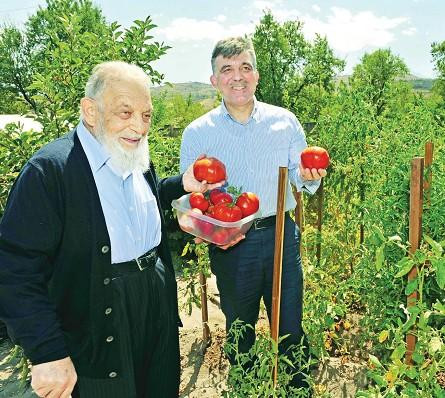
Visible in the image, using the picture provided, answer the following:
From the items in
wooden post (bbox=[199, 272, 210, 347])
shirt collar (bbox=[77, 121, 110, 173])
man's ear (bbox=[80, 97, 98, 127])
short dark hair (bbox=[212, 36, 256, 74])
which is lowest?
wooden post (bbox=[199, 272, 210, 347])

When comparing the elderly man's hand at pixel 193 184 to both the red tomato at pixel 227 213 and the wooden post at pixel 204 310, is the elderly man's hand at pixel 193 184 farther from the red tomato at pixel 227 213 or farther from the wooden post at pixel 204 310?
the wooden post at pixel 204 310

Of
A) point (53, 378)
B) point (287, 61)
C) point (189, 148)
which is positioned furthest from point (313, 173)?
point (287, 61)

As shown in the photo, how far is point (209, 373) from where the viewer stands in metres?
3.07

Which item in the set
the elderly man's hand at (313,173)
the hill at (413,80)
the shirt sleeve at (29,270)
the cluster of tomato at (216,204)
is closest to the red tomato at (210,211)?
the cluster of tomato at (216,204)

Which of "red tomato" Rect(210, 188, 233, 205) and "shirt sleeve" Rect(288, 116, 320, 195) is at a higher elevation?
"shirt sleeve" Rect(288, 116, 320, 195)

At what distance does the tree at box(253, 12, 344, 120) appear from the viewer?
72.9ft

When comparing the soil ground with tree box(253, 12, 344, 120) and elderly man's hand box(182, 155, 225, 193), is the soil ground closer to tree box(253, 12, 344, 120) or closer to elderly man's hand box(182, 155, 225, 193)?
elderly man's hand box(182, 155, 225, 193)

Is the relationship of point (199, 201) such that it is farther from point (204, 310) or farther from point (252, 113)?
point (204, 310)

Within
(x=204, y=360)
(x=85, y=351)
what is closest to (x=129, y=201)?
(x=85, y=351)

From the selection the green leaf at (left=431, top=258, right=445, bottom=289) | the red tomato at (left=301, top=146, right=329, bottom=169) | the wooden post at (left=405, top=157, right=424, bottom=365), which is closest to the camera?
the green leaf at (left=431, top=258, right=445, bottom=289)

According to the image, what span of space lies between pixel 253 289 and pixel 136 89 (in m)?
1.16

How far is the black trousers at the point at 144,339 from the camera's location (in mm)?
1721

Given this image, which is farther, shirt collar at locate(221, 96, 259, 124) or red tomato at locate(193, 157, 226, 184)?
Result: shirt collar at locate(221, 96, 259, 124)

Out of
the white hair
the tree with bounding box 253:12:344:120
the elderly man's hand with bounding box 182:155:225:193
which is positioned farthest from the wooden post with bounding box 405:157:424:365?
the tree with bounding box 253:12:344:120
